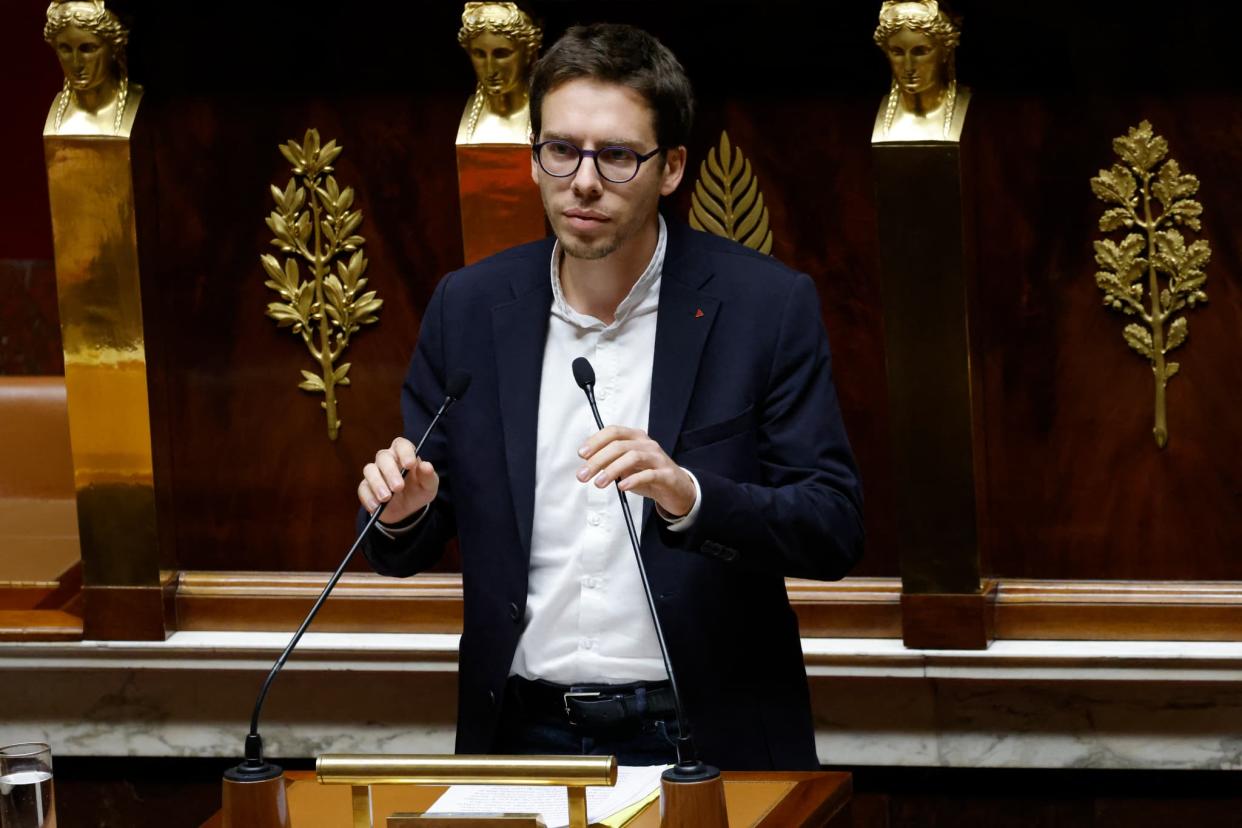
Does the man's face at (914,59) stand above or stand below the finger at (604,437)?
above

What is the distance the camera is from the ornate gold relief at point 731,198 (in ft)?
10.3

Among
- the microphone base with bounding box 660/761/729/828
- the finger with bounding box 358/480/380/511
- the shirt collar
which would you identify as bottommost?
the microphone base with bounding box 660/761/729/828

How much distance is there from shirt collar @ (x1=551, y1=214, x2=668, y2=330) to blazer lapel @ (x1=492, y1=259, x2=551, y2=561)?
0.04 ft

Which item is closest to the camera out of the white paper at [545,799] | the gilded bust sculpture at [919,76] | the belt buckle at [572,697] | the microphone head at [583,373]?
the white paper at [545,799]

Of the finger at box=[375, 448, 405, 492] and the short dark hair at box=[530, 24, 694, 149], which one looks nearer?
the finger at box=[375, 448, 405, 492]

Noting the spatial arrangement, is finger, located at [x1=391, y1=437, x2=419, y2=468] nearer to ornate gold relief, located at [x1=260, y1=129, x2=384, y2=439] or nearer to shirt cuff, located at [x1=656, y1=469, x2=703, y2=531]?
shirt cuff, located at [x1=656, y1=469, x2=703, y2=531]

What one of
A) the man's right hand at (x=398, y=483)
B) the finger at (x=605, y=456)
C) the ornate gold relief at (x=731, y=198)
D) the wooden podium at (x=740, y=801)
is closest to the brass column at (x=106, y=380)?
the ornate gold relief at (x=731, y=198)

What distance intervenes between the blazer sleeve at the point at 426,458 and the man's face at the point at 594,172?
0.23 m

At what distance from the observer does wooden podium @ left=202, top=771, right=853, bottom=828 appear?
1.81 meters

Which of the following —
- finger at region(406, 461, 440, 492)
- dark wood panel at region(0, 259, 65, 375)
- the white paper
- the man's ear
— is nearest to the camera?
the white paper

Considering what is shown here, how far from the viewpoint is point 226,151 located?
3293mm

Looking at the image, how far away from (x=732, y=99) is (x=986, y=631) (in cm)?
97

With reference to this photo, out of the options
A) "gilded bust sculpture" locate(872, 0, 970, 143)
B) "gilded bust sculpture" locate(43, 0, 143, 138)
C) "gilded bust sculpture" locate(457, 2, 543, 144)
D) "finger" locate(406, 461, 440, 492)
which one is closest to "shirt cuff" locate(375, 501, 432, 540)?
"finger" locate(406, 461, 440, 492)

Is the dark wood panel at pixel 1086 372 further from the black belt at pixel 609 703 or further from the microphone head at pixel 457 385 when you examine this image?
the microphone head at pixel 457 385
